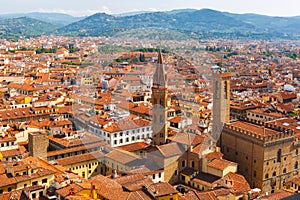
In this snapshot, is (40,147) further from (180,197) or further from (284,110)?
(284,110)

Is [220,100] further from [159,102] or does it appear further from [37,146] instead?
[37,146]

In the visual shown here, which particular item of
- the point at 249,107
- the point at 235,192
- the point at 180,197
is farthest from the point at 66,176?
the point at 249,107

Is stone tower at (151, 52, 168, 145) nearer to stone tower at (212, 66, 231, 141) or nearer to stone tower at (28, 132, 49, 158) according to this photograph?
stone tower at (212, 66, 231, 141)

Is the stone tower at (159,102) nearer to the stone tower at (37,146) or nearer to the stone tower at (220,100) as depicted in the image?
the stone tower at (220,100)

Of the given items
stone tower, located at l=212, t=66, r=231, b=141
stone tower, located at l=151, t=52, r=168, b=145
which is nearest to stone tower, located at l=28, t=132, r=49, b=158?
stone tower, located at l=151, t=52, r=168, b=145

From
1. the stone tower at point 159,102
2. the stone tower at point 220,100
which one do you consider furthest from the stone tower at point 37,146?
the stone tower at point 220,100
